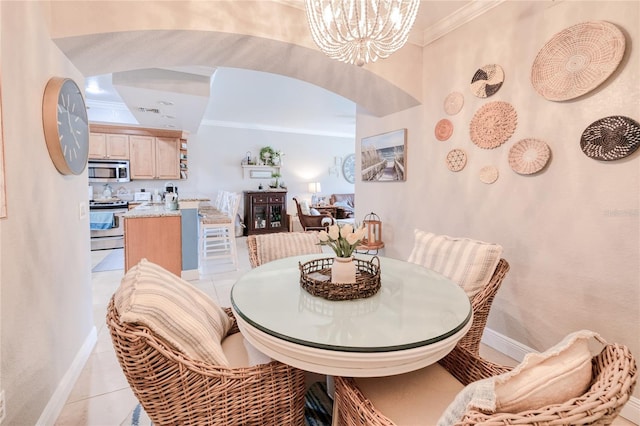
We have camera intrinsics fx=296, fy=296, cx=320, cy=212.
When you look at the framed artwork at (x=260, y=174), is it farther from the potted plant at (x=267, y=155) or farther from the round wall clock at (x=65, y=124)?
the round wall clock at (x=65, y=124)

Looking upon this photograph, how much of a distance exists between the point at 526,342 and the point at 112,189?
270 inches

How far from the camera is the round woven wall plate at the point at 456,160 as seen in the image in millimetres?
2426

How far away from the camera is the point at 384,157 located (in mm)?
3264

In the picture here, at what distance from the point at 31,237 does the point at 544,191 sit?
9.41ft

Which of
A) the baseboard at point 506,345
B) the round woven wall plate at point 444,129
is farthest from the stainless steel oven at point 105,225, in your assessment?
the baseboard at point 506,345

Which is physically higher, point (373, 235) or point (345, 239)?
point (345, 239)

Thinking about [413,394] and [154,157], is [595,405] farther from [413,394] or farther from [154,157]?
[154,157]

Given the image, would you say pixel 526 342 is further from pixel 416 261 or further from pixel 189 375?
pixel 189 375

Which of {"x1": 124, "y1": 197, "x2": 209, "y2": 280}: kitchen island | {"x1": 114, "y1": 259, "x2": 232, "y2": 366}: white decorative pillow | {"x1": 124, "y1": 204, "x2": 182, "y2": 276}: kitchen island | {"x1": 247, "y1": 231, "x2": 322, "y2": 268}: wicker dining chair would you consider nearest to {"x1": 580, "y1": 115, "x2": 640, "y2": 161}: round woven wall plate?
{"x1": 247, "y1": 231, "x2": 322, "y2": 268}: wicker dining chair

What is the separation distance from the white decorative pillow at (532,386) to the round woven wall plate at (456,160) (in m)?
2.01

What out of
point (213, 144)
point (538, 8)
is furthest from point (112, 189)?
point (538, 8)

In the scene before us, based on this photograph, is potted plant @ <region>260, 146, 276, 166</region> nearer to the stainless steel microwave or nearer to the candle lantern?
the stainless steel microwave

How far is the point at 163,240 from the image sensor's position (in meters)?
3.56

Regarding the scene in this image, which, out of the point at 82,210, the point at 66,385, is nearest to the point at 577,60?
the point at 82,210
